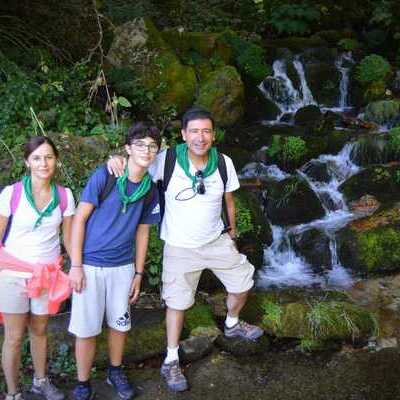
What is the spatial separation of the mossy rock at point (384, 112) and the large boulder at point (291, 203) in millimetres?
3677

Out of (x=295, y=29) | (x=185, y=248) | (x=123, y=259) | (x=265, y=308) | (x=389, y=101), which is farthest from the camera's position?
(x=295, y=29)

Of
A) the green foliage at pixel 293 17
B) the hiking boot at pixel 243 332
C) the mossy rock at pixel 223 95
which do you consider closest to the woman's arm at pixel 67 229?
the hiking boot at pixel 243 332

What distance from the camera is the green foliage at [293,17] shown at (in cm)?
1433

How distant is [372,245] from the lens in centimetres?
689

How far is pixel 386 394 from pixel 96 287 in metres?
2.65

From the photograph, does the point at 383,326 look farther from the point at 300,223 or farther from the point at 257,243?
the point at 300,223

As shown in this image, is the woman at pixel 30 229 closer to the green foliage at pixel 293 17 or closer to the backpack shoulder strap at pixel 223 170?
the backpack shoulder strap at pixel 223 170

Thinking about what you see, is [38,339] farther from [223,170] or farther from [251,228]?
[251,228]

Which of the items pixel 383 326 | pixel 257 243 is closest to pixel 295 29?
pixel 257 243

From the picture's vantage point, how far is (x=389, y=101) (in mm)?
10859

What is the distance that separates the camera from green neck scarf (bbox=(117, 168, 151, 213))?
3639mm

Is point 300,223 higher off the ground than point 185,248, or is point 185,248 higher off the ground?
point 185,248

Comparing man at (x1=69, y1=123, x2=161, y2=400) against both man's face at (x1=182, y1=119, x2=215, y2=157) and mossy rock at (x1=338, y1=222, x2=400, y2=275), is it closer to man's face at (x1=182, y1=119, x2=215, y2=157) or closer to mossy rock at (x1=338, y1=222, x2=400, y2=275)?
man's face at (x1=182, y1=119, x2=215, y2=157)

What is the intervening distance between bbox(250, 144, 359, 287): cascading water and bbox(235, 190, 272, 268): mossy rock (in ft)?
0.68
